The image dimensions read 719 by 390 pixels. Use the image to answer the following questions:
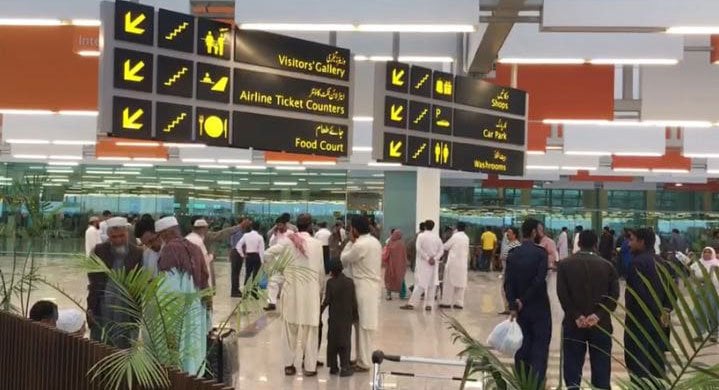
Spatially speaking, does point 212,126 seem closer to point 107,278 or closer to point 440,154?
point 107,278

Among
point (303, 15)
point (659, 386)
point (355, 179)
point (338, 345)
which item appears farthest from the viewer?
point (355, 179)

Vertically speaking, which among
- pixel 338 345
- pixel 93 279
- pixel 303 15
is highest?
pixel 303 15

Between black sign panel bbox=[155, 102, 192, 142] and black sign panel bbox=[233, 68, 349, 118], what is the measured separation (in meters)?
0.45

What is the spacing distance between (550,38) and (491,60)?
0.82 meters

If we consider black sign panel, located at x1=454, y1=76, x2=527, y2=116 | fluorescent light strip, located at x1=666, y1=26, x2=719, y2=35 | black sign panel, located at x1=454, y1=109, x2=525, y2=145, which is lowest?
black sign panel, located at x1=454, y1=109, x2=525, y2=145

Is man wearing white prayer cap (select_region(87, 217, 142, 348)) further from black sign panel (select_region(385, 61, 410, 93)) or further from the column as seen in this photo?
the column

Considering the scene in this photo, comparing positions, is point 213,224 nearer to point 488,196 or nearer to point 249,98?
point 488,196

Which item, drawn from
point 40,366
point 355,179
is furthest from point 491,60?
point 355,179

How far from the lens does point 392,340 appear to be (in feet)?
33.8

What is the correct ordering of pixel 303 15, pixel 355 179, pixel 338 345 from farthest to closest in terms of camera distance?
pixel 355 179 < pixel 338 345 < pixel 303 15

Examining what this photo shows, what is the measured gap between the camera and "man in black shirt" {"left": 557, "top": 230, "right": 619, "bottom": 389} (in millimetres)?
6293

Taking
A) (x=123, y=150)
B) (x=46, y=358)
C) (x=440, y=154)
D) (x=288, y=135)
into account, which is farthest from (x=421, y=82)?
(x=123, y=150)

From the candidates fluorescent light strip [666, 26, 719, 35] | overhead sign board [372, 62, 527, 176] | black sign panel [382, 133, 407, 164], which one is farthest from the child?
fluorescent light strip [666, 26, 719, 35]

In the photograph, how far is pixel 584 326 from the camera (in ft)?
20.6
